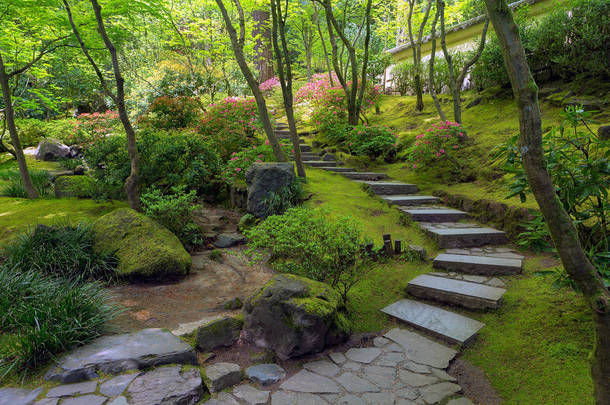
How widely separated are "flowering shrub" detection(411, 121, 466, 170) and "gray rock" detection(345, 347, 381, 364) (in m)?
5.04

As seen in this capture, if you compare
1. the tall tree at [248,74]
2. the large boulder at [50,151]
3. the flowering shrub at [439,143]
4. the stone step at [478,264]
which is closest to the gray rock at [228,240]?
the tall tree at [248,74]

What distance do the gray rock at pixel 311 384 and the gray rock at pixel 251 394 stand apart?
0.16m

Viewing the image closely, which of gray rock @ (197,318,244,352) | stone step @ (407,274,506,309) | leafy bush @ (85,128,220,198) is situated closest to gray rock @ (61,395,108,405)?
gray rock @ (197,318,244,352)

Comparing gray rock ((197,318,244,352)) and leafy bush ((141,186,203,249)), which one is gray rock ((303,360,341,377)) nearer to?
gray rock ((197,318,244,352))

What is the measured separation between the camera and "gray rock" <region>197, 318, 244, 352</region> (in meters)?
2.85

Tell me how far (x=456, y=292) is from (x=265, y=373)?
7.00 ft

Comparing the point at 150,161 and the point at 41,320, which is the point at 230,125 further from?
the point at 41,320

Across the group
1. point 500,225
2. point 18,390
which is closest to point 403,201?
point 500,225

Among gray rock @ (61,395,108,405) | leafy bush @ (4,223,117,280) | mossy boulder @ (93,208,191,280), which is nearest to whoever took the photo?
gray rock @ (61,395,108,405)

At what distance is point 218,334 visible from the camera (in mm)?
2900

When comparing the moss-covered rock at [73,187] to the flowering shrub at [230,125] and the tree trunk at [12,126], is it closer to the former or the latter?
Answer: the tree trunk at [12,126]

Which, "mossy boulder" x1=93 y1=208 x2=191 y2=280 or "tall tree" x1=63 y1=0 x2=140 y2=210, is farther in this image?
"tall tree" x1=63 y1=0 x2=140 y2=210

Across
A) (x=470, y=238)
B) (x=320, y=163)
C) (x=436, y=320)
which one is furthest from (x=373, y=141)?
(x=436, y=320)

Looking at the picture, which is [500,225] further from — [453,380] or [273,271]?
[273,271]
